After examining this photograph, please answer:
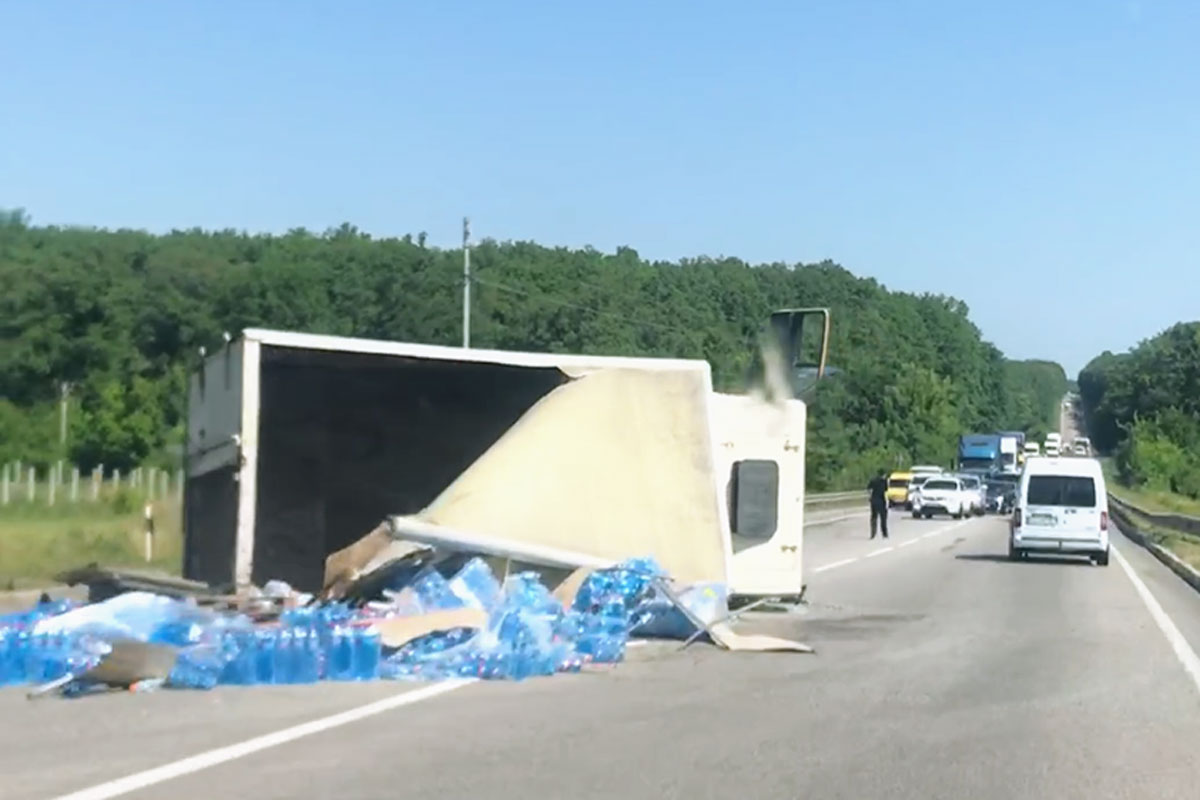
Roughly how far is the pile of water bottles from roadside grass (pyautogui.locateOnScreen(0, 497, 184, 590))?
540cm

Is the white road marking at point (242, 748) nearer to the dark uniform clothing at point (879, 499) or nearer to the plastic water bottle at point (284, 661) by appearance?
the plastic water bottle at point (284, 661)

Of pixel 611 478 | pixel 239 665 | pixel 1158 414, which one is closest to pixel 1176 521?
pixel 611 478

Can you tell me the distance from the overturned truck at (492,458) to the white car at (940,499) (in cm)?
4300

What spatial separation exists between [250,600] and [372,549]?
5.05 ft

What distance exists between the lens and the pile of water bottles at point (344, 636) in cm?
1212

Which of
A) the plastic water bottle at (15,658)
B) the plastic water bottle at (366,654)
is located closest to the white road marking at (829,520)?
the plastic water bottle at (366,654)

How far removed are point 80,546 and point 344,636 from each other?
1433 centimetres

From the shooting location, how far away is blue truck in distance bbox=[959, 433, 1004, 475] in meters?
81.2

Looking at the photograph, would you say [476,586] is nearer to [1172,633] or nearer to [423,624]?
[423,624]

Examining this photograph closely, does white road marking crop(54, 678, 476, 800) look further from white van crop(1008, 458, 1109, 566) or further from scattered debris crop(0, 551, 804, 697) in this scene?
white van crop(1008, 458, 1109, 566)

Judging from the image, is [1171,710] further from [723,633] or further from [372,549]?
[372,549]

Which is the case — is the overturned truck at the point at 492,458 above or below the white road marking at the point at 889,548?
above

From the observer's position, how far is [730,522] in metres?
17.2

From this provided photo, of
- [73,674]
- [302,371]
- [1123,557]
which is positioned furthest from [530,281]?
[73,674]
